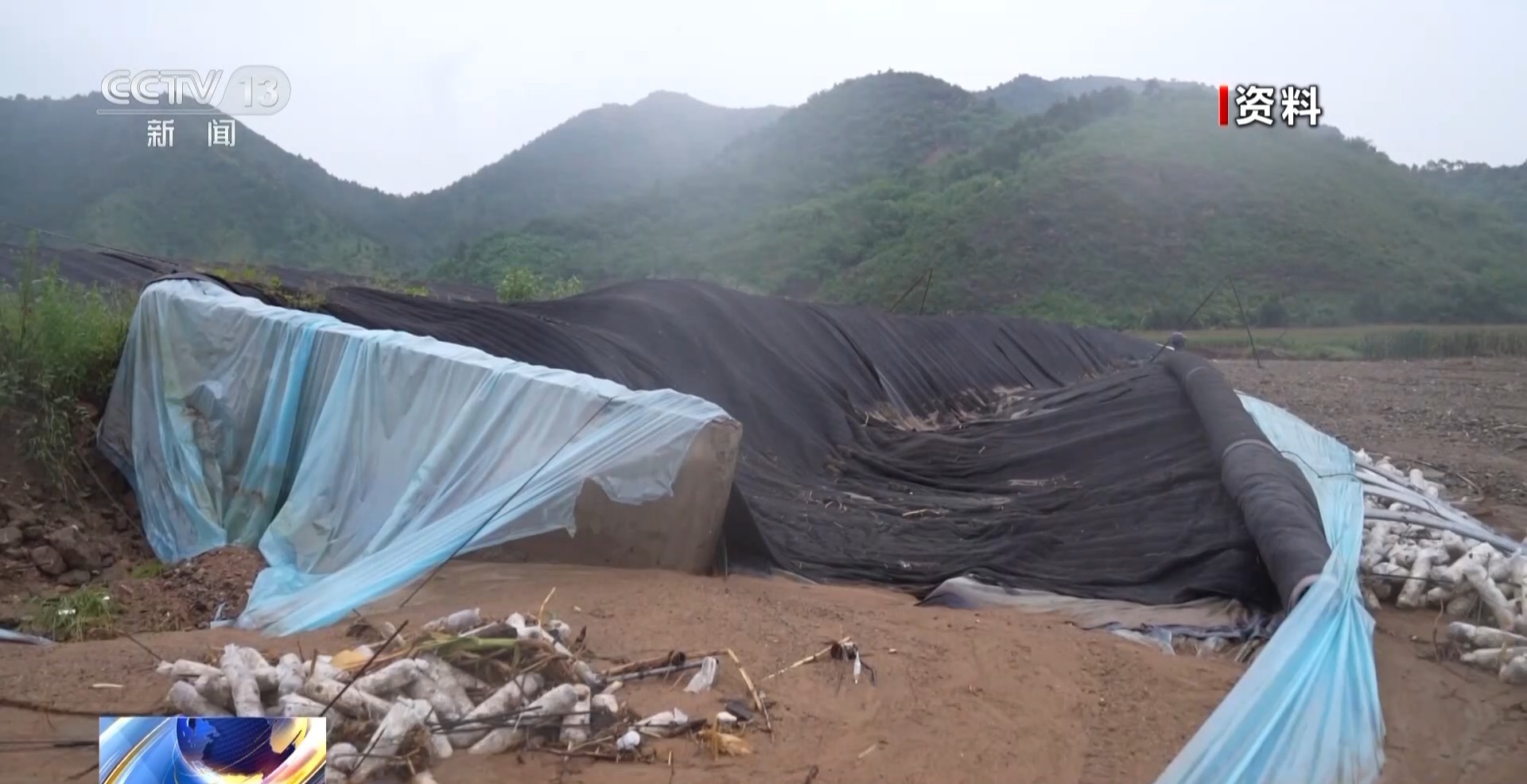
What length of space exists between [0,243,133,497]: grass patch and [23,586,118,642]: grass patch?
6.78 feet

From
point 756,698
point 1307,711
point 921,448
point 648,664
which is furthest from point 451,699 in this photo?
point 921,448

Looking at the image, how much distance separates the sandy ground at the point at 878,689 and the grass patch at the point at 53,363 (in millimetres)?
2020

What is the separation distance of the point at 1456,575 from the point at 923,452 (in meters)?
3.75

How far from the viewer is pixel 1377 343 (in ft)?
63.8

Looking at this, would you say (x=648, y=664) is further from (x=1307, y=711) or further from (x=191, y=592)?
(x=191, y=592)

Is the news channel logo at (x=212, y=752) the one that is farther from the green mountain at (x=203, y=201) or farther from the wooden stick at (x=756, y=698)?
the green mountain at (x=203, y=201)

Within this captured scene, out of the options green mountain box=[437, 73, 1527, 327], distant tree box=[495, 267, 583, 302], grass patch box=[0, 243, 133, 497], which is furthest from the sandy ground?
green mountain box=[437, 73, 1527, 327]

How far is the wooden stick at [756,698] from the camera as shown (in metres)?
2.84

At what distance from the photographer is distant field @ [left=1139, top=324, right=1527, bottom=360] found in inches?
725

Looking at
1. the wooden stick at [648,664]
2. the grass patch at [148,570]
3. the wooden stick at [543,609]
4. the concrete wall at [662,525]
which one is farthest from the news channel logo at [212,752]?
the grass patch at [148,570]

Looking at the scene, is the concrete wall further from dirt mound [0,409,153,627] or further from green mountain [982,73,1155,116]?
green mountain [982,73,1155,116]

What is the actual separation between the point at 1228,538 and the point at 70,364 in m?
6.50

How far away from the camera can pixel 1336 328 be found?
78.5 feet

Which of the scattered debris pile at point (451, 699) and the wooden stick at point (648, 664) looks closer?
the scattered debris pile at point (451, 699)
